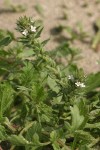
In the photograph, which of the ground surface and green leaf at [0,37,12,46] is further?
the ground surface

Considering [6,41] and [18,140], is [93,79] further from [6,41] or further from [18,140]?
[18,140]

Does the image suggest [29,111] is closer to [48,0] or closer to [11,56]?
[11,56]

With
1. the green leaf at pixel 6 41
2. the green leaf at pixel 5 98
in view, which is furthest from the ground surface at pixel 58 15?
the green leaf at pixel 5 98

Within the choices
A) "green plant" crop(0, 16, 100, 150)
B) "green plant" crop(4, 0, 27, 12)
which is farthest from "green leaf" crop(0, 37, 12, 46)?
"green plant" crop(4, 0, 27, 12)

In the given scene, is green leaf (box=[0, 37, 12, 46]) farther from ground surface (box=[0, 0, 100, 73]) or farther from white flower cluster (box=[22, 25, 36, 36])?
A: ground surface (box=[0, 0, 100, 73])

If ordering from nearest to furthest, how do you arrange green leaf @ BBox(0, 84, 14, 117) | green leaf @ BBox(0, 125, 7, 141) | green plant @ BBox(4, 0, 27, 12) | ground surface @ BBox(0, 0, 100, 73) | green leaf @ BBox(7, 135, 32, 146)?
green leaf @ BBox(7, 135, 32, 146)
green leaf @ BBox(0, 125, 7, 141)
green leaf @ BBox(0, 84, 14, 117)
ground surface @ BBox(0, 0, 100, 73)
green plant @ BBox(4, 0, 27, 12)

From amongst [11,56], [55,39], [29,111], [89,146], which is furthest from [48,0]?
[89,146]

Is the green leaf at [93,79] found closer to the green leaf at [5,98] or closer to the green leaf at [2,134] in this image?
the green leaf at [5,98]
